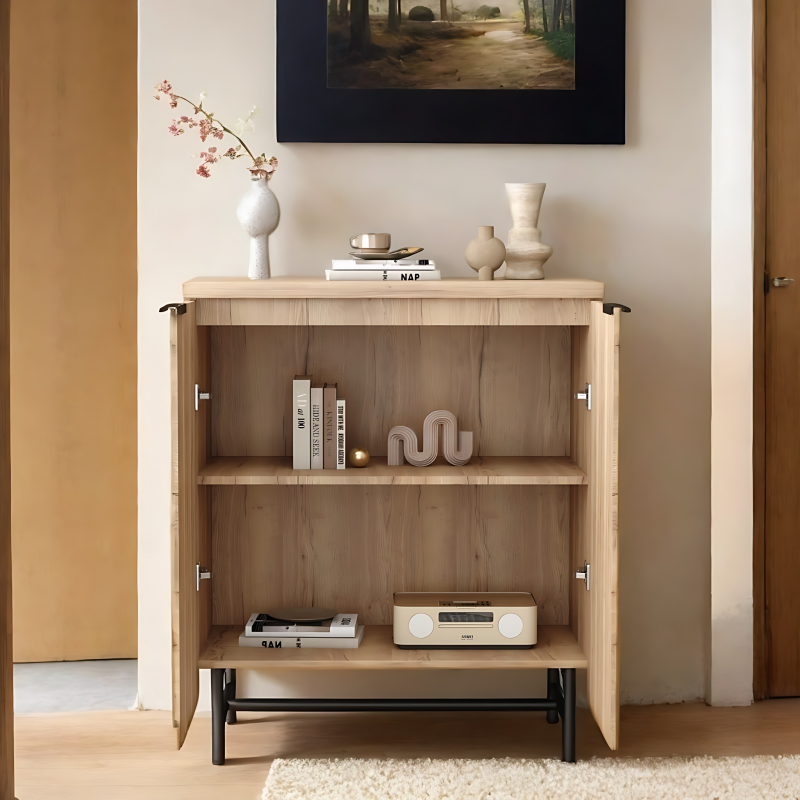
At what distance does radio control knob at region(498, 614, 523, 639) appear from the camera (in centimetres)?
202

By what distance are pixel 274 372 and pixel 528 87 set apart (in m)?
1.03

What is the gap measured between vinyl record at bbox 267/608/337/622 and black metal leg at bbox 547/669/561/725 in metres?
0.59

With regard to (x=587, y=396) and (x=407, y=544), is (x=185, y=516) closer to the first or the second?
(x=407, y=544)

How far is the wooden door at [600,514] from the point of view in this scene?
1.80 m

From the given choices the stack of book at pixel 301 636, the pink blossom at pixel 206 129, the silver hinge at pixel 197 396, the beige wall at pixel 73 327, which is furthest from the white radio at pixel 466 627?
the pink blossom at pixel 206 129

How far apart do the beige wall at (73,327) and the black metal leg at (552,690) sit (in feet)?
4.34

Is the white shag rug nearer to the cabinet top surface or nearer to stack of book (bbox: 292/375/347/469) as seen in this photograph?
stack of book (bbox: 292/375/347/469)

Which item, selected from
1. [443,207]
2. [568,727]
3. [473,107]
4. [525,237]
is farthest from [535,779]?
[473,107]

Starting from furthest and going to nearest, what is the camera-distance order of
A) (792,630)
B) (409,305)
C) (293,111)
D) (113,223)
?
1. (113,223)
2. (792,630)
3. (293,111)
4. (409,305)

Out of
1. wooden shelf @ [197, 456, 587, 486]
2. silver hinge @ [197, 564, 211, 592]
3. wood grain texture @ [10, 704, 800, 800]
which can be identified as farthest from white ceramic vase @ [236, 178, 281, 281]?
wood grain texture @ [10, 704, 800, 800]

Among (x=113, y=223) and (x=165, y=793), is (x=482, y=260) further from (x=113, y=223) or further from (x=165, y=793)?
(x=165, y=793)

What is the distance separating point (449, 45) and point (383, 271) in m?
0.70

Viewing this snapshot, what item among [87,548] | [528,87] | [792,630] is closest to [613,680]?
[792,630]

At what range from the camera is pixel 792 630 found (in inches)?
93.4
